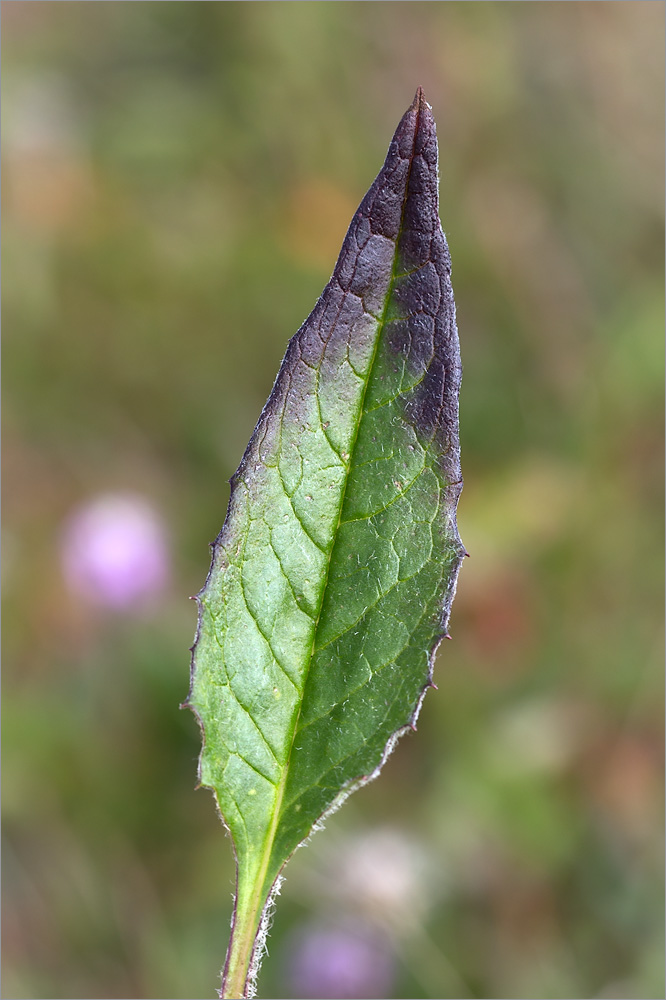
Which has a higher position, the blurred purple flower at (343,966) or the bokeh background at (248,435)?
the bokeh background at (248,435)

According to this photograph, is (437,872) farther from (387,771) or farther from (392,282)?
(392,282)

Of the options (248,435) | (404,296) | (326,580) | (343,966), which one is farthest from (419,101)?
(248,435)

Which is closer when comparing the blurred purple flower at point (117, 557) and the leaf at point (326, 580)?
the leaf at point (326, 580)

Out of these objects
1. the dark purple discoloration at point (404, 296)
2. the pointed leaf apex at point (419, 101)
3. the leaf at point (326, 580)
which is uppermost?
the pointed leaf apex at point (419, 101)

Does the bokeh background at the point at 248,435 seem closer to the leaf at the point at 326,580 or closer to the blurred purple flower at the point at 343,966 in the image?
the blurred purple flower at the point at 343,966

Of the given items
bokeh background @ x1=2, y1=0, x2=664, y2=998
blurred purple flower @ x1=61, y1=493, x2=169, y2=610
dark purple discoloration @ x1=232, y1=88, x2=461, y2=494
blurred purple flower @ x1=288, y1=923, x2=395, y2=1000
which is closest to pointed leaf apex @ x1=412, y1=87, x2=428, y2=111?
dark purple discoloration @ x1=232, y1=88, x2=461, y2=494

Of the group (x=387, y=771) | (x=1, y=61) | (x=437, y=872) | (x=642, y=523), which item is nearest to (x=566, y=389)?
(x=642, y=523)

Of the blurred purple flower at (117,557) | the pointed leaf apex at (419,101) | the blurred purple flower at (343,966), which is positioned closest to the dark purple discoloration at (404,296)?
the pointed leaf apex at (419,101)
